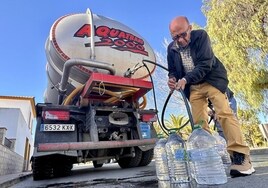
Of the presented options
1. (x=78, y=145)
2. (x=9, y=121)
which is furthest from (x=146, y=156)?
(x=9, y=121)

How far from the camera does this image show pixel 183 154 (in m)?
1.58

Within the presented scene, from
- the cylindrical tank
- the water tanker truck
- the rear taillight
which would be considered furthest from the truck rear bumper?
the cylindrical tank

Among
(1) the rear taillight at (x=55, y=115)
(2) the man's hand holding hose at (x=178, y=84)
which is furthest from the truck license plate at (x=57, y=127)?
(2) the man's hand holding hose at (x=178, y=84)

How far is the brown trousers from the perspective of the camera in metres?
2.21

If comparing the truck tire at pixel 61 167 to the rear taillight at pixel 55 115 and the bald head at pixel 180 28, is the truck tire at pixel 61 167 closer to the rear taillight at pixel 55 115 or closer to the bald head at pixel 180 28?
the rear taillight at pixel 55 115

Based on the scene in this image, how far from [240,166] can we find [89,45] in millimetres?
3138

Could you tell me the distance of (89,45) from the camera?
421 cm

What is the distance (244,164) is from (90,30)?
3.37 meters

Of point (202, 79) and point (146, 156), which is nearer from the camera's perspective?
point (202, 79)

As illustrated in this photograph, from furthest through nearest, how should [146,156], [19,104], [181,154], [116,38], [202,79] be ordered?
[19,104] < [146,156] < [116,38] < [202,79] < [181,154]

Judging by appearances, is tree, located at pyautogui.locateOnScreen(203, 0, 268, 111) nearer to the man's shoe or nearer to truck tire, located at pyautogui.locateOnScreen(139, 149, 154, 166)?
truck tire, located at pyautogui.locateOnScreen(139, 149, 154, 166)

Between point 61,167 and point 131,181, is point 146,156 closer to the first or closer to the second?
point 61,167

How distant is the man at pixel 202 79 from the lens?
7.16ft

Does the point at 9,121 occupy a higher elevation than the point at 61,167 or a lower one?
higher
